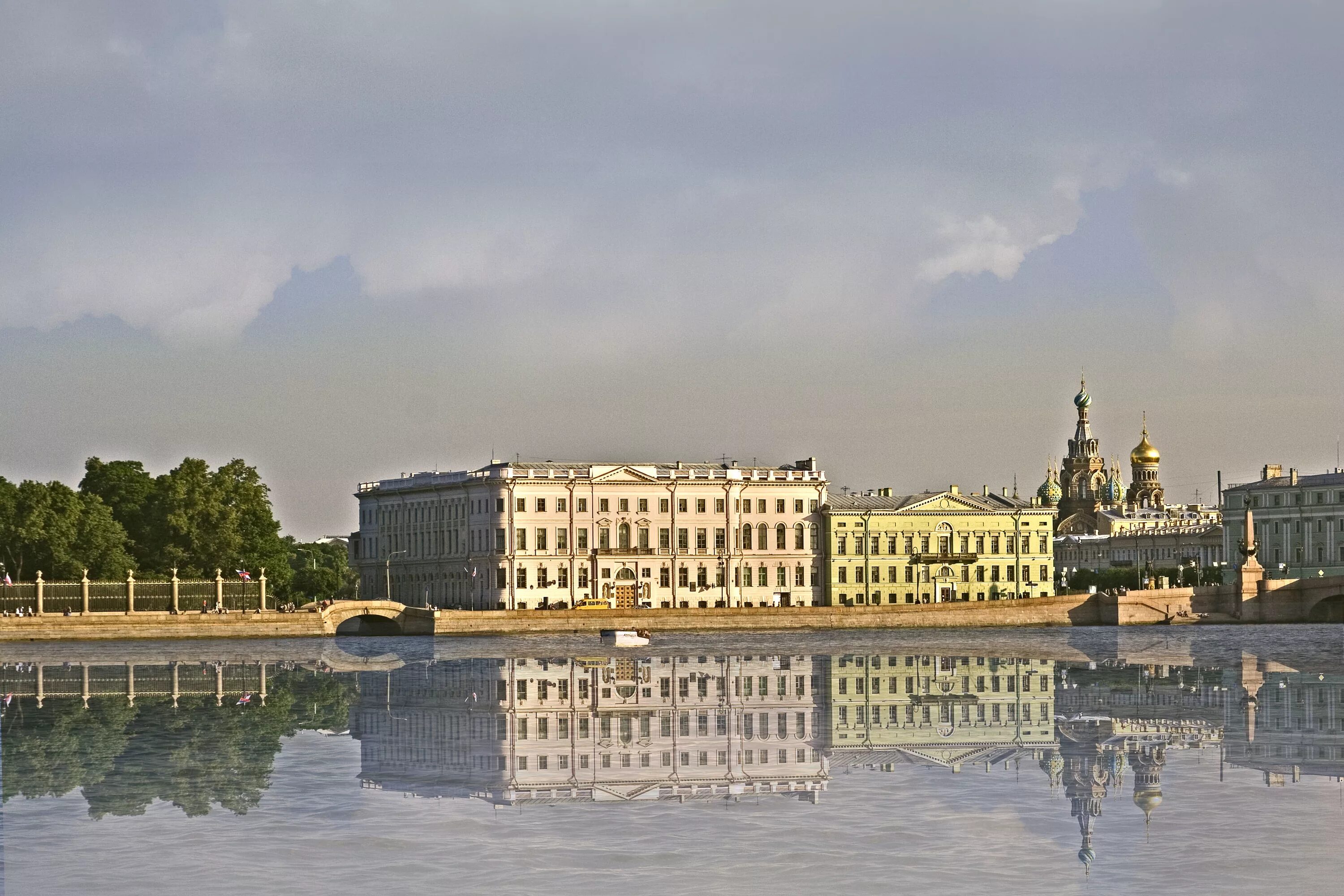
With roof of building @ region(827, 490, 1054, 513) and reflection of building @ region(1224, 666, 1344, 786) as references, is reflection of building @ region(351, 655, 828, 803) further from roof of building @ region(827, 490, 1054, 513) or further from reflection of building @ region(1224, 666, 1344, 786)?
roof of building @ region(827, 490, 1054, 513)

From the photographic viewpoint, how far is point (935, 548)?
149 m

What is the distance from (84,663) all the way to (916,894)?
60.4m

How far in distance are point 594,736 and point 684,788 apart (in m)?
7.68

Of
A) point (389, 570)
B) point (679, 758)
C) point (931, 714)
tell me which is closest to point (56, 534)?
point (389, 570)

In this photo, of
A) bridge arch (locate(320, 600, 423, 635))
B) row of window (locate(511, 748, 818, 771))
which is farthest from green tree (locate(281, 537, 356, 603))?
row of window (locate(511, 748, 818, 771))

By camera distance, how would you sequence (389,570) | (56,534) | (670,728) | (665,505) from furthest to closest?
(389,570)
(665,505)
(56,534)
(670,728)

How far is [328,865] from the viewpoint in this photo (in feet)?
63.7

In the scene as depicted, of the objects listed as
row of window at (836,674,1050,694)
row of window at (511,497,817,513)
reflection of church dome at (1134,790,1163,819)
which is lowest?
row of window at (836,674,1050,694)

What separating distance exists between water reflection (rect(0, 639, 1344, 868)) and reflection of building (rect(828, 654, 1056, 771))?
0.11 meters

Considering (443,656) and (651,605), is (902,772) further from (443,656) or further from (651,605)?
(651,605)

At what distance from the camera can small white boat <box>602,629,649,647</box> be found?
304ft

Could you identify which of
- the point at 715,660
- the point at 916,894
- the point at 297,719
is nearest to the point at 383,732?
the point at 297,719

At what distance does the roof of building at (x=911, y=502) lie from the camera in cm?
14762

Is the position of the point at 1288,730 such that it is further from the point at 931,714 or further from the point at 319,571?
the point at 319,571
